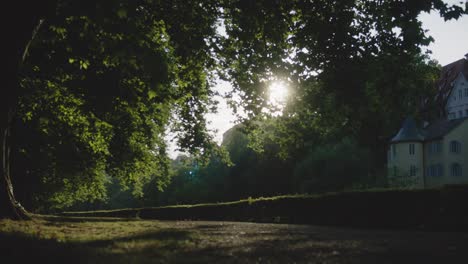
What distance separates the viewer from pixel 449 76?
258 feet

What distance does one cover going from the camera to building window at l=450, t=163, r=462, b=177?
60.1 metres

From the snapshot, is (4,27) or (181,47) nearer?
(4,27)

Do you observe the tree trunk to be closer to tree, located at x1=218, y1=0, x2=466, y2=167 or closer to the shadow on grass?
the shadow on grass

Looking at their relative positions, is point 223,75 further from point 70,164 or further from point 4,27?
point 70,164

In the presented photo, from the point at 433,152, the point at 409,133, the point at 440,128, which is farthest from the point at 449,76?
the point at 409,133

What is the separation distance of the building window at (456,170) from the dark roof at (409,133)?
5.57 meters

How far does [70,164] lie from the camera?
88.2 feet

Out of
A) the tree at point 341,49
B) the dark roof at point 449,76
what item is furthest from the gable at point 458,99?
the tree at point 341,49

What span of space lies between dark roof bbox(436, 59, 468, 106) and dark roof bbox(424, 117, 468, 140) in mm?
10213

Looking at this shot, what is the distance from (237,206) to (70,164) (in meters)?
10.4

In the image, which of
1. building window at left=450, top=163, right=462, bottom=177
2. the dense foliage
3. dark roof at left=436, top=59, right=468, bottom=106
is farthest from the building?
the dense foliage

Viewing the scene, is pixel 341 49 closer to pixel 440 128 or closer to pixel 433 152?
pixel 433 152

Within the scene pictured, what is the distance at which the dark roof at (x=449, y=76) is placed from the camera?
74.8 metres

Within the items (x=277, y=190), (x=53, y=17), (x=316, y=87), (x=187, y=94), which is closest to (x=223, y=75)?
(x=187, y=94)
